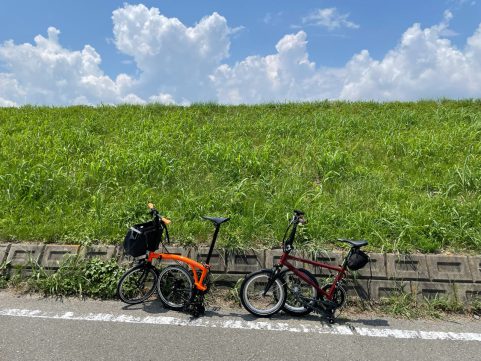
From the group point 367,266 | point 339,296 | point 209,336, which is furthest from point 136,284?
point 367,266

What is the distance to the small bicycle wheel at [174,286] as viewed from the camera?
13.6 ft

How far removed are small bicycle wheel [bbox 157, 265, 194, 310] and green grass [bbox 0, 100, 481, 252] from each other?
2.20 feet

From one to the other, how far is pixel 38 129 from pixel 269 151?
5684 millimetres

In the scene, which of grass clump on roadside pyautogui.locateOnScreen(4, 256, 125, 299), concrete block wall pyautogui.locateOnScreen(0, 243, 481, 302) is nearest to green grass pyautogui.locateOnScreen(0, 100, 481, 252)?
concrete block wall pyautogui.locateOnScreen(0, 243, 481, 302)

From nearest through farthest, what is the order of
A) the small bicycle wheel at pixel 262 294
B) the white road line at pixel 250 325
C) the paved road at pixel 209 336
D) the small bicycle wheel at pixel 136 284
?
1. the paved road at pixel 209 336
2. the white road line at pixel 250 325
3. the small bicycle wheel at pixel 262 294
4. the small bicycle wheel at pixel 136 284

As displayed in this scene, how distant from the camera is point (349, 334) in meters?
3.68

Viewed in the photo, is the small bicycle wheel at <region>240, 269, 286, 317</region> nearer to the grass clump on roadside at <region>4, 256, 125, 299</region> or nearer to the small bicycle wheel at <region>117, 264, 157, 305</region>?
the small bicycle wheel at <region>117, 264, 157, 305</region>

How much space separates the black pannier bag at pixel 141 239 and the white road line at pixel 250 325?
68cm

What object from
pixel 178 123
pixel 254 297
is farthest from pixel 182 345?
pixel 178 123

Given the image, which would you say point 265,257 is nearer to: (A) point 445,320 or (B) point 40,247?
(A) point 445,320

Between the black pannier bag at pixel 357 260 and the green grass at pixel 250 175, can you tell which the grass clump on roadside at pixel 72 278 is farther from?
the black pannier bag at pixel 357 260

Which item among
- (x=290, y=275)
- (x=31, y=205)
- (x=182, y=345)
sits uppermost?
(x=31, y=205)

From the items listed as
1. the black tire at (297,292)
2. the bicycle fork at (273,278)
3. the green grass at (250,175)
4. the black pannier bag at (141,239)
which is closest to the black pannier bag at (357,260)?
the black tire at (297,292)

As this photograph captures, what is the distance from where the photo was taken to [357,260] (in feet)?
12.8
